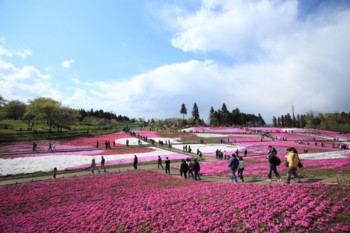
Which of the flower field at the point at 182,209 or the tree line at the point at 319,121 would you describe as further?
the tree line at the point at 319,121

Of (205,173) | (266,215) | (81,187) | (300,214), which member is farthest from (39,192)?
(300,214)

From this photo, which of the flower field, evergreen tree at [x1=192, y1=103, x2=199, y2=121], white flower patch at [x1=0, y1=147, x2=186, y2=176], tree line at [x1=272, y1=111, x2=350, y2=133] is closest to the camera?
the flower field

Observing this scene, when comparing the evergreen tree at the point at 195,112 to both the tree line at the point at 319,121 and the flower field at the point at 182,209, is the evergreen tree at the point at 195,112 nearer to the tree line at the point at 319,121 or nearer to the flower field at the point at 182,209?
the tree line at the point at 319,121

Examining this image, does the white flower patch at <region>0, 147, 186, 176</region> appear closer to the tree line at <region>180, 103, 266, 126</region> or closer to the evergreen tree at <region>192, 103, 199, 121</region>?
the tree line at <region>180, 103, 266, 126</region>

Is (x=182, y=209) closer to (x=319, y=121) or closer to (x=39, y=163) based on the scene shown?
(x=39, y=163)

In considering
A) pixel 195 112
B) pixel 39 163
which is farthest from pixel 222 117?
pixel 39 163

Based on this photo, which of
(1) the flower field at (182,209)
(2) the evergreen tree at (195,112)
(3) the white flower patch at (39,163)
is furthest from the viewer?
(2) the evergreen tree at (195,112)

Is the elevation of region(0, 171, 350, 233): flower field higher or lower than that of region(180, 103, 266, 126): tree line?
lower

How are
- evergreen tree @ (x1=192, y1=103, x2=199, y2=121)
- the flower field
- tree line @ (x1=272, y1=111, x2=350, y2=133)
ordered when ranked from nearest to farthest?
the flower field, tree line @ (x1=272, y1=111, x2=350, y2=133), evergreen tree @ (x1=192, y1=103, x2=199, y2=121)

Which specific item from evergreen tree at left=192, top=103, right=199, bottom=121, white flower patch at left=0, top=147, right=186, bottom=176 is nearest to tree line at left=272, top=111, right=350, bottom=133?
evergreen tree at left=192, top=103, right=199, bottom=121

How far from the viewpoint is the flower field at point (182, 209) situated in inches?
358

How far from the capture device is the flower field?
9086mm

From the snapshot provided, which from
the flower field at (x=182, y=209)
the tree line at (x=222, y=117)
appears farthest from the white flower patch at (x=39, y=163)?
the tree line at (x=222, y=117)

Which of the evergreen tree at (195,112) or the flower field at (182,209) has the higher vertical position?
the evergreen tree at (195,112)
